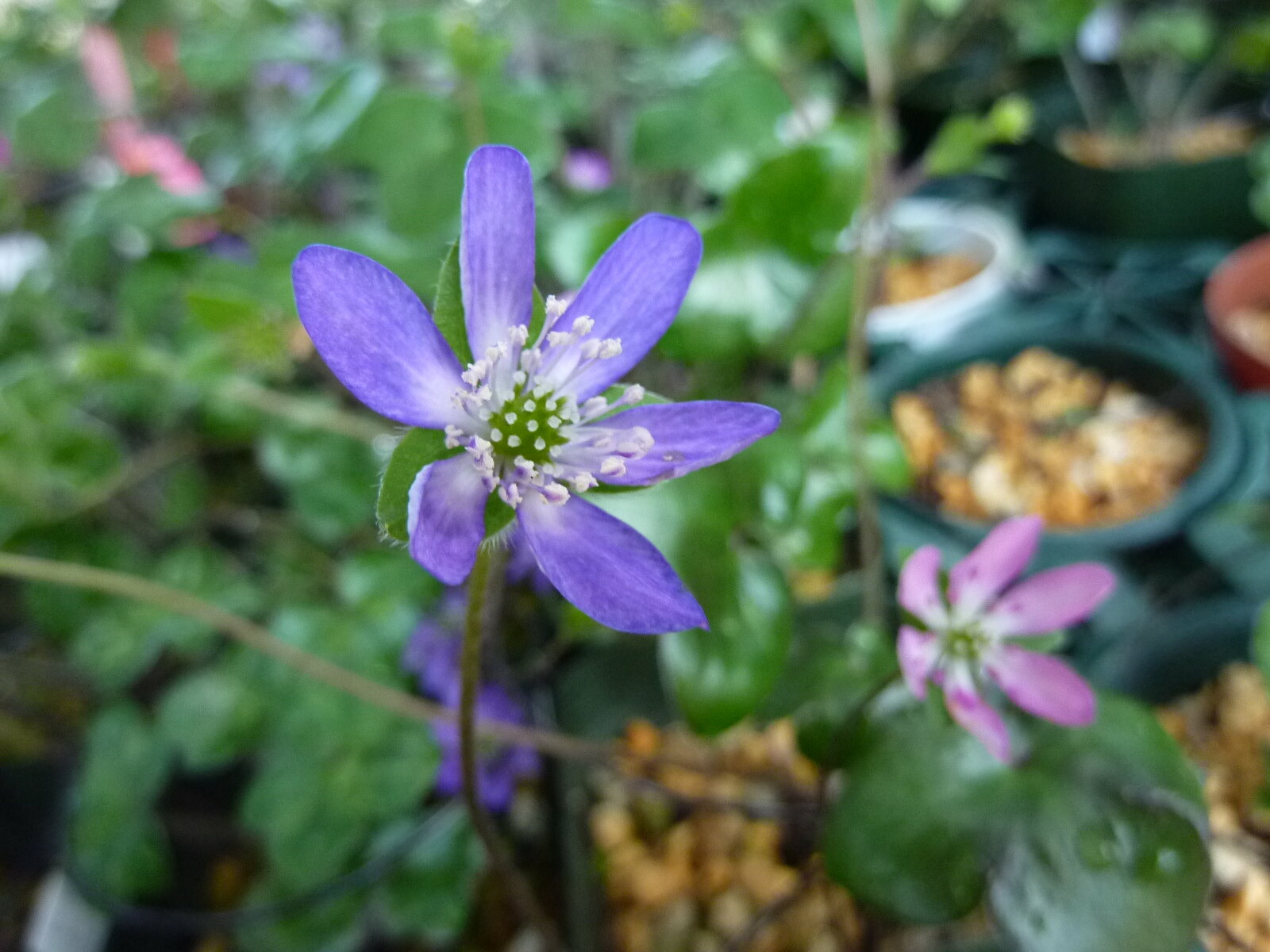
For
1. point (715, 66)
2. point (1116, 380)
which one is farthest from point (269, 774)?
point (1116, 380)

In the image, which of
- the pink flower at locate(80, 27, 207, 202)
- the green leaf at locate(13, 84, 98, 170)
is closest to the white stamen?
the pink flower at locate(80, 27, 207, 202)

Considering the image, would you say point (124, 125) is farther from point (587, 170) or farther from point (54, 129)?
point (587, 170)

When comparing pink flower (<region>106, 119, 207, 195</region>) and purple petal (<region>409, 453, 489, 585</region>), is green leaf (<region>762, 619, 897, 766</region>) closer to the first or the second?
purple petal (<region>409, 453, 489, 585</region>)

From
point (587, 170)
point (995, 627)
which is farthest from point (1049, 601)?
point (587, 170)

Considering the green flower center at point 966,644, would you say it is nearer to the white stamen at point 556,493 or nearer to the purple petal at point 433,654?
the white stamen at point 556,493

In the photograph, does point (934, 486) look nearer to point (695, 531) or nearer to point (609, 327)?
point (695, 531)

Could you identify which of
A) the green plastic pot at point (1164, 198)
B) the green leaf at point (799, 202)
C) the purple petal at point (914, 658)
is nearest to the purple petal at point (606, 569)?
the purple petal at point (914, 658)
